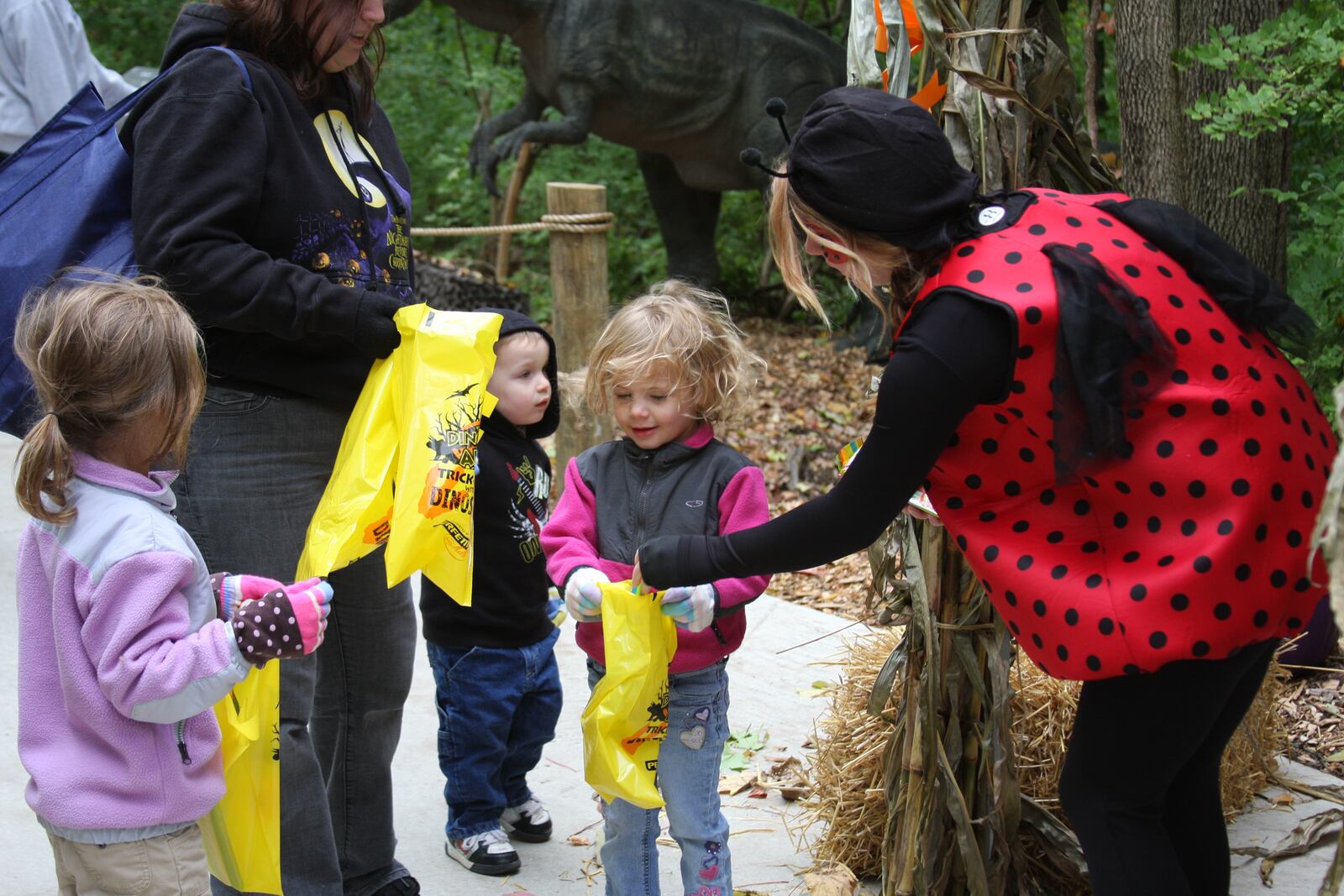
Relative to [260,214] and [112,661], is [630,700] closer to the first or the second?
[112,661]

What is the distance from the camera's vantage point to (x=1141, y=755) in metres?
1.99

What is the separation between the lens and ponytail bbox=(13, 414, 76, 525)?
1.99 m

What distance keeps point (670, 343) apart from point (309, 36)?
907 mm

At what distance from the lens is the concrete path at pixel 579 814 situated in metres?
3.12

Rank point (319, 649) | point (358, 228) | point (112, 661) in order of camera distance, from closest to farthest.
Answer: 1. point (112, 661)
2. point (358, 228)
3. point (319, 649)

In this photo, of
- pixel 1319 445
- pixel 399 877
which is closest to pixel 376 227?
pixel 399 877

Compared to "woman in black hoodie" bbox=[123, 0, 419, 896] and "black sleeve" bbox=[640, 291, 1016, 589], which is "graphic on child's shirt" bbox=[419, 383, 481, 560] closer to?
"woman in black hoodie" bbox=[123, 0, 419, 896]

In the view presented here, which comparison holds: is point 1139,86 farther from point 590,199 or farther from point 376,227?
point 376,227

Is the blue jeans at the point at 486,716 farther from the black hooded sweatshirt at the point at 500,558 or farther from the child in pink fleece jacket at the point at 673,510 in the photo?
the child in pink fleece jacket at the point at 673,510

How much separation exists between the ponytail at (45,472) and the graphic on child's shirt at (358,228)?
61 centimetres

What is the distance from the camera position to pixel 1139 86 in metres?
4.89

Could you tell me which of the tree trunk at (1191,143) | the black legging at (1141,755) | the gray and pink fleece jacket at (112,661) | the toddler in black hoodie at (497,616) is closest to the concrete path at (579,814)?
the toddler in black hoodie at (497,616)

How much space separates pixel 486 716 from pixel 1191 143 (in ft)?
11.4

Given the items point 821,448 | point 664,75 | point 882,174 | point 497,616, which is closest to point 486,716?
point 497,616
